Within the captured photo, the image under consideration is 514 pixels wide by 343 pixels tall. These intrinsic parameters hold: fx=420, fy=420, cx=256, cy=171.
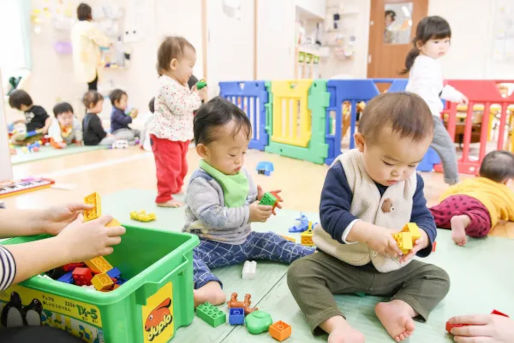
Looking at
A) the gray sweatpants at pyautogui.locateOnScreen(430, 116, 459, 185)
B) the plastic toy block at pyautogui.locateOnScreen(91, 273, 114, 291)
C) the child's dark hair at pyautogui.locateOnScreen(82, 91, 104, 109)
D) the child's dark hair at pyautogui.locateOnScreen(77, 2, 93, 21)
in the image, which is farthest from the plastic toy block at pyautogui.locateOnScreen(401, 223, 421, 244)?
the child's dark hair at pyautogui.locateOnScreen(77, 2, 93, 21)

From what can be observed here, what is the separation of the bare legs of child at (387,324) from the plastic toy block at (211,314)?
0.23 metres

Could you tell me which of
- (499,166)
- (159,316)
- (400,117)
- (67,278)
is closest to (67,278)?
(67,278)

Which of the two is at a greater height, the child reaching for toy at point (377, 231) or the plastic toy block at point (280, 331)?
the child reaching for toy at point (377, 231)

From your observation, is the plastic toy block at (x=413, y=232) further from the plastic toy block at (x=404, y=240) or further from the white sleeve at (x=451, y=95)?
the white sleeve at (x=451, y=95)

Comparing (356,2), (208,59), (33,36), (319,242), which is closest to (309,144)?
(208,59)

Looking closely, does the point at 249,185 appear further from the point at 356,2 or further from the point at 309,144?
the point at 356,2

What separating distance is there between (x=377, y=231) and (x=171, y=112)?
133 centimetres

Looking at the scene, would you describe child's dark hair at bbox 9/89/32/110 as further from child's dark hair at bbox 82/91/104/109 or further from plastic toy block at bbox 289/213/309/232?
plastic toy block at bbox 289/213/309/232

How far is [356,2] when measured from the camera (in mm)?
6152

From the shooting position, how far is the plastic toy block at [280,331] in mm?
895

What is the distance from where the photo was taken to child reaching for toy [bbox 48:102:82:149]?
158 inches

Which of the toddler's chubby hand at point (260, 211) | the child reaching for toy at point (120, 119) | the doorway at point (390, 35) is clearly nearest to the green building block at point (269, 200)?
the toddler's chubby hand at point (260, 211)

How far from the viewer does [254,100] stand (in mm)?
3703

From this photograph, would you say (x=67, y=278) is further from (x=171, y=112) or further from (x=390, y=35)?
(x=390, y=35)
